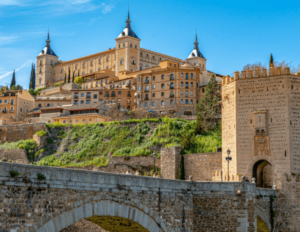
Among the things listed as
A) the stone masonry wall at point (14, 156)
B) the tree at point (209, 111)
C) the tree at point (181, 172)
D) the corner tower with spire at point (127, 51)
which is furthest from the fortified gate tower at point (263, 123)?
the corner tower with spire at point (127, 51)

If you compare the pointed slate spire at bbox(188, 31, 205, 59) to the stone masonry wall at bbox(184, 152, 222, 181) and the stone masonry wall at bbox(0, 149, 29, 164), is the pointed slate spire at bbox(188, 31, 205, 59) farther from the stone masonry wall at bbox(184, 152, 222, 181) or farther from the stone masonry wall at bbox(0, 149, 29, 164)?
the stone masonry wall at bbox(184, 152, 222, 181)

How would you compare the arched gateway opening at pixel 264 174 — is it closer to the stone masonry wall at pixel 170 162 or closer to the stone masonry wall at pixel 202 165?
the stone masonry wall at pixel 202 165

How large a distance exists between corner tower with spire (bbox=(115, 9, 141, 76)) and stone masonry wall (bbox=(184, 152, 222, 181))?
5844 centimetres

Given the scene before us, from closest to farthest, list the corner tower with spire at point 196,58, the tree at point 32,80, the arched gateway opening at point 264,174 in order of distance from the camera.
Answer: the arched gateway opening at point 264,174, the corner tower with spire at point 196,58, the tree at point 32,80

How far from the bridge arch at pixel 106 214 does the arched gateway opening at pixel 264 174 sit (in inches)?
678

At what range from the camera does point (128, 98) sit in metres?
77.6

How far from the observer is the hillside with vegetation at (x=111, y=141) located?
44688 mm

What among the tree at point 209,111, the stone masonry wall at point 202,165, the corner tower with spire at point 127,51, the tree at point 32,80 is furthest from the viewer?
the tree at point 32,80

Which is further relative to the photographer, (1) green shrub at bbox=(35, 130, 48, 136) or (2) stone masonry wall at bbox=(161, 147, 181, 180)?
(1) green shrub at bbox=(35, 130, 48, 136)

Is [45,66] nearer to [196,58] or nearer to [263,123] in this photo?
[196,58]

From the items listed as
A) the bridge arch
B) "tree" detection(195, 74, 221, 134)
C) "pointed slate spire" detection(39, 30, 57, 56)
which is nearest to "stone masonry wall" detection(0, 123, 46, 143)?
"tree" detection(195, 74, 221, 134)

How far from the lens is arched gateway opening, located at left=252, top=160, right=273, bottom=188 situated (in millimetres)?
32891

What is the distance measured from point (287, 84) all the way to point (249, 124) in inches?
152

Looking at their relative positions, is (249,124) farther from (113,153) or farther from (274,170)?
(113,153)
